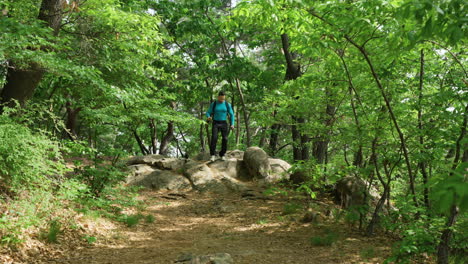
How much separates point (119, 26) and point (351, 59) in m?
5.42

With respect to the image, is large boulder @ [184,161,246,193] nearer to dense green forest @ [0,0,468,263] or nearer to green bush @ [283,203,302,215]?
dense green forest @ [0,0,468,263]

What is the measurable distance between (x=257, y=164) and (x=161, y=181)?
3391mm

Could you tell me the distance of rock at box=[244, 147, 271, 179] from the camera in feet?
33.3

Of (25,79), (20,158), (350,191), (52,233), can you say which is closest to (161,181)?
(25,79)

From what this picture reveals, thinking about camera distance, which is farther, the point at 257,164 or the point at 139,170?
the point at 139,170

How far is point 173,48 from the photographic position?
15992 millimetres

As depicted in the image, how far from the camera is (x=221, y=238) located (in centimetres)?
546

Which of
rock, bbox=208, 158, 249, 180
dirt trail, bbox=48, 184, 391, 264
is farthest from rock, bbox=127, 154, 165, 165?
dirt trail, bbox=48, 184, 391, 264

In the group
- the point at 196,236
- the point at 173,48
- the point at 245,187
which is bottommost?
the point at 196,236

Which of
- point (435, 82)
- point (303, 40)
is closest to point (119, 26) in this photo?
point (303, 40)

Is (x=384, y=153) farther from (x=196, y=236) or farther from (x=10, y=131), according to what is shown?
(x=10, y=131)

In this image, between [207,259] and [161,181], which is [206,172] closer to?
[161,181]

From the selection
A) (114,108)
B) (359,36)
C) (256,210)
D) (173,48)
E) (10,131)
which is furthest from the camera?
(173,48)

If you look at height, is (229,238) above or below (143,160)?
below
